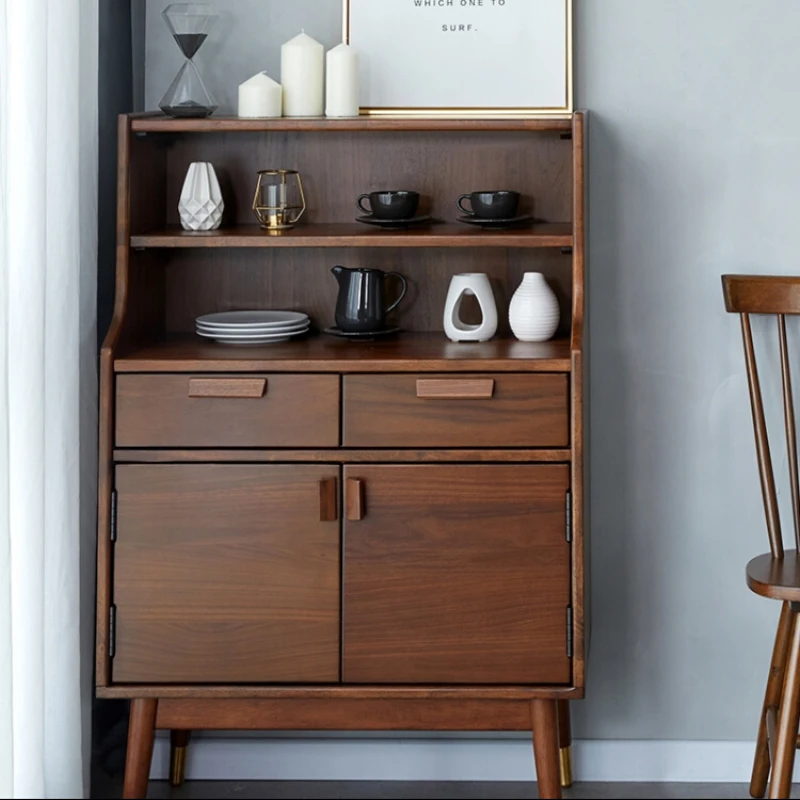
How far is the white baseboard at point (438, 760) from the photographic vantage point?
2.44 metres

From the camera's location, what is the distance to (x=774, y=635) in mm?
2424

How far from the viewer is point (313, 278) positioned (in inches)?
94.9

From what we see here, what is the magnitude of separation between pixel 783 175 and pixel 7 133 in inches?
57.8

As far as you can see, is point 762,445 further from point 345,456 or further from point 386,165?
point 386,165

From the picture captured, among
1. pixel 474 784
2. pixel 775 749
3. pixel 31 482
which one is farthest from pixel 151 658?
pixel 775 749

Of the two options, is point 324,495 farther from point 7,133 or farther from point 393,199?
point 7,133

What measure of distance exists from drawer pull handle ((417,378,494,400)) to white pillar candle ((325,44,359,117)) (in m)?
0.56

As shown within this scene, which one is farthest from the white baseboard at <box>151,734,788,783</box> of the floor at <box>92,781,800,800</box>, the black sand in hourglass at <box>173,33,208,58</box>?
the black sand in hourglass at <box>173,33,208,58</box>

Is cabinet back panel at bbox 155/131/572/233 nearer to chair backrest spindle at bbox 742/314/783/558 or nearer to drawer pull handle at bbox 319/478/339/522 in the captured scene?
chair backrest spindle at bbox 742/314/783/558

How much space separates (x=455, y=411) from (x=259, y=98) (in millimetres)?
716

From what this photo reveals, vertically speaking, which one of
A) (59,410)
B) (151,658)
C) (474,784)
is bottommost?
(474,784)

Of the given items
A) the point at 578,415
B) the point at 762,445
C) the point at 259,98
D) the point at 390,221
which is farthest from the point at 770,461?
the point at 259,98

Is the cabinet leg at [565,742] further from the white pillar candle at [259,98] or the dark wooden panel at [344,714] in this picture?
the white pillar candle at [259,98]

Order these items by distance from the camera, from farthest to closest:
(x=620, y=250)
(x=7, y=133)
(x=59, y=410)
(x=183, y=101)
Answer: (x=620, y=250) < (x=183, y=101) < (x=59, y=410) < (x=7, y=133)
